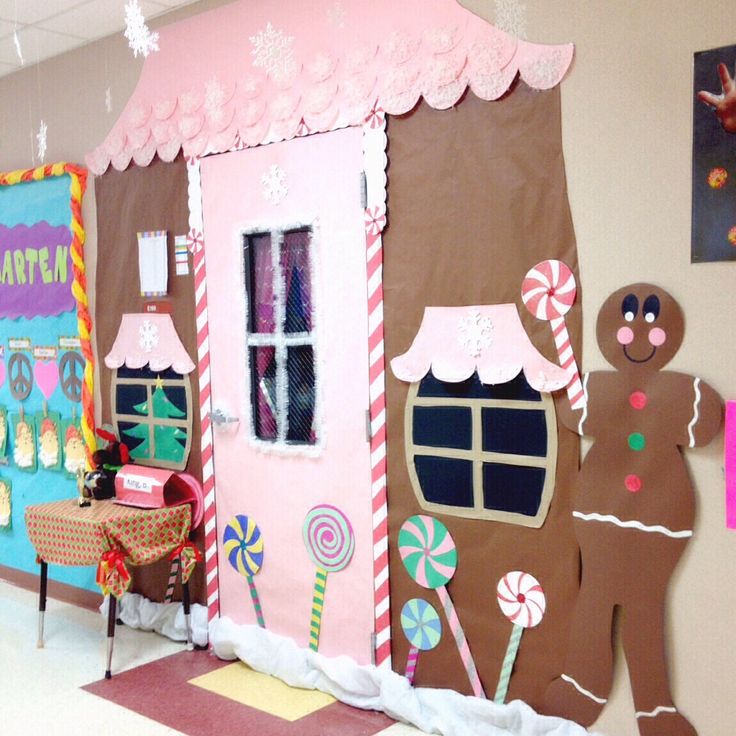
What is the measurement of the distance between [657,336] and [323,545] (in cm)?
134

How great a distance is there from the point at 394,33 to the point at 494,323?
95 centimetres

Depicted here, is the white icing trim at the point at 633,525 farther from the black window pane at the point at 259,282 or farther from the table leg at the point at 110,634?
the table leg at the point at 110,634

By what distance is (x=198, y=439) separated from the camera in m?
3.36

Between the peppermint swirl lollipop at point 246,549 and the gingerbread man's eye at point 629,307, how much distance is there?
1.57 metres

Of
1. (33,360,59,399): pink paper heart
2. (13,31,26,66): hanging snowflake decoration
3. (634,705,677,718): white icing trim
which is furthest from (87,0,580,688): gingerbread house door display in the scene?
(33,360,59,399): pink paper heart

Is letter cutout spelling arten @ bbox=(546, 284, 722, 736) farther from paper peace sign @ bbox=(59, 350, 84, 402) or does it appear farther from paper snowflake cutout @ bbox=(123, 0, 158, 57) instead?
paper peace sign @ bbox=(59, 350, 84, 402)

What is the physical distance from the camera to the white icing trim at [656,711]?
224cm

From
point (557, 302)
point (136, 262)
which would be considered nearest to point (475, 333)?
point (557, 302)

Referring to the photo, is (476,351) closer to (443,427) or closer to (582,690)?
(443,427)

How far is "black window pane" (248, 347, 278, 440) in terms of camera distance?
10.1 feet

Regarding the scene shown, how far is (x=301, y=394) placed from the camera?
9.80ft

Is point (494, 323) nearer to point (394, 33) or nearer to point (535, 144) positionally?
point (535, 144)

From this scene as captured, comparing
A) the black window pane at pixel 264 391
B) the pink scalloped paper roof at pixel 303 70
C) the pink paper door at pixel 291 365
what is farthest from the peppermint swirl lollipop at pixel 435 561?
the pink scalloped paper roof at pixel 303 70

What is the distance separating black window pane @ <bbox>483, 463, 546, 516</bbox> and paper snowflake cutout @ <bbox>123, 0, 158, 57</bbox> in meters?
2.12
